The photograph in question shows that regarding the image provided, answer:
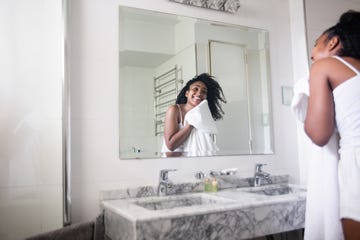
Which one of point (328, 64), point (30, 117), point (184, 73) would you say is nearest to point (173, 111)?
point (184, 73)

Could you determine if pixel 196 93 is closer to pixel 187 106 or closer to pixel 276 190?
pixel 187 106

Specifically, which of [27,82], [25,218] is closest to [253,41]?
[27,82]

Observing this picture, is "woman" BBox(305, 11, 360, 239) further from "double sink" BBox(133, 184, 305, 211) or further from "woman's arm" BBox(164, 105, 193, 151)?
"woman's arm" BBox(164, 105, 193, 151)

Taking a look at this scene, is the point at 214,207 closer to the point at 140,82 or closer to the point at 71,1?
the point at 140,82

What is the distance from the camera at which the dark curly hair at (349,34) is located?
109 cm

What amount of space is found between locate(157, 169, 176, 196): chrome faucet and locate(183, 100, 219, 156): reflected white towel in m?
0.18

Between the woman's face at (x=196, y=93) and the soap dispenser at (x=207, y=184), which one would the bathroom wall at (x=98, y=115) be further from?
the woman's face at (x=196, y=93)

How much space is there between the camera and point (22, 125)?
1.26 meters

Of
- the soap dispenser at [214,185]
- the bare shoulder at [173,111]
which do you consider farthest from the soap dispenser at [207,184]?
the bare shoulder at [173,111]

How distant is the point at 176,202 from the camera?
1.49 meters

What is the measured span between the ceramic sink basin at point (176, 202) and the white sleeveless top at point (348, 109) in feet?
2.00

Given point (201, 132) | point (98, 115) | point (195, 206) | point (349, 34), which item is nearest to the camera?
point (349, 34)

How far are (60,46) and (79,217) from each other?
0.79 metres

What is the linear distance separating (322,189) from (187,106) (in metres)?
0.84
